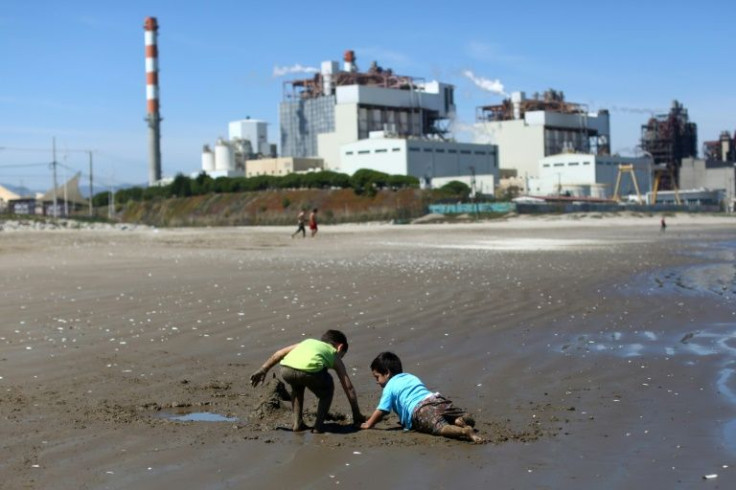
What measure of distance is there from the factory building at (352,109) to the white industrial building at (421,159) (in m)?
6.25

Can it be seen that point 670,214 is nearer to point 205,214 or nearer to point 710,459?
point 205,214

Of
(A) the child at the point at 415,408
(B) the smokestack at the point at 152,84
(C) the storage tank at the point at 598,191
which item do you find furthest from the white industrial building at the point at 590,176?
(A) the child at the point at 415,408

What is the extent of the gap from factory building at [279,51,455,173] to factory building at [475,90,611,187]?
7817 mm

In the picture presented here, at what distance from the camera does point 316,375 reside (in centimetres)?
762

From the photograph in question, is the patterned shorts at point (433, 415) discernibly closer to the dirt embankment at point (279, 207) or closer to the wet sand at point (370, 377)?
the wet sand at point (370, 377)

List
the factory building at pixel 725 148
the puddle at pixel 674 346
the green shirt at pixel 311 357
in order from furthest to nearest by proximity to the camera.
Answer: the factory building at pixel 725 148
the puddle at pixel 674 346
the green shirt at pixel 311 357

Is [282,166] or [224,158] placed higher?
[224,158]

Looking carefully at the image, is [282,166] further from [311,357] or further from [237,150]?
[311,357]

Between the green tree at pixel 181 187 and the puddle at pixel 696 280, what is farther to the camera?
the green tree at pixel 181 187

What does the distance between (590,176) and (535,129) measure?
1574cm

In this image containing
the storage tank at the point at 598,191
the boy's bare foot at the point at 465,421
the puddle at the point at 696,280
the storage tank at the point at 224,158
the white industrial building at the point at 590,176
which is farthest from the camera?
the storage tank at the point at 224,158

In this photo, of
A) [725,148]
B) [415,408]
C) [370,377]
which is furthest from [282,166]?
[415,408]

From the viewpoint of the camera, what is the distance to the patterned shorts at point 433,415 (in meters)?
7.25

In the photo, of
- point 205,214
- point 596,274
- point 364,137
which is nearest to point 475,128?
point 364,137
